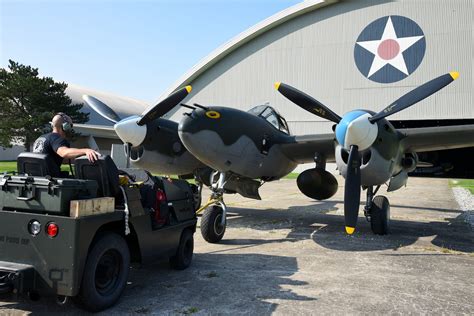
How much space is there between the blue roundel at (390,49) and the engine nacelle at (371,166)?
25.5 meters

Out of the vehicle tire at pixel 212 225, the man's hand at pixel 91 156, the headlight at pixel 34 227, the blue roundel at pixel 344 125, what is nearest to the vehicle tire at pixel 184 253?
the vehicle tire at pixel 212 225

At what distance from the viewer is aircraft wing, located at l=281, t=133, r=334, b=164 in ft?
33.4

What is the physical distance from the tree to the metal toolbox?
40330mm

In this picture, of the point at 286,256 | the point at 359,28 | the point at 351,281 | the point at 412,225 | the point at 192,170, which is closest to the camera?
the point at 351,281

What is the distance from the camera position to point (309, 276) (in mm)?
6164

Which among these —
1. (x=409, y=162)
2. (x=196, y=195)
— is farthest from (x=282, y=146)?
(x=409, y=162)

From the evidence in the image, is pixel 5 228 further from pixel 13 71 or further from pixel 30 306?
pixel 13 71

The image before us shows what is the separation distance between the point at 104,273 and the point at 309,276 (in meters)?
3.14

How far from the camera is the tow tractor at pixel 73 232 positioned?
13.3 ft

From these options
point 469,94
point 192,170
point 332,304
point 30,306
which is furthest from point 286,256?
point 469,94

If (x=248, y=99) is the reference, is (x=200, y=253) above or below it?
below

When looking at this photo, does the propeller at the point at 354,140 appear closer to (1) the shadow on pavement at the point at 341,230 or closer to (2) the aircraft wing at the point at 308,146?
(1) the shadow on pavement at the point at 341,230

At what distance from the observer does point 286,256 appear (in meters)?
7.49

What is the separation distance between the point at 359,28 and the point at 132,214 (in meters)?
33.0
